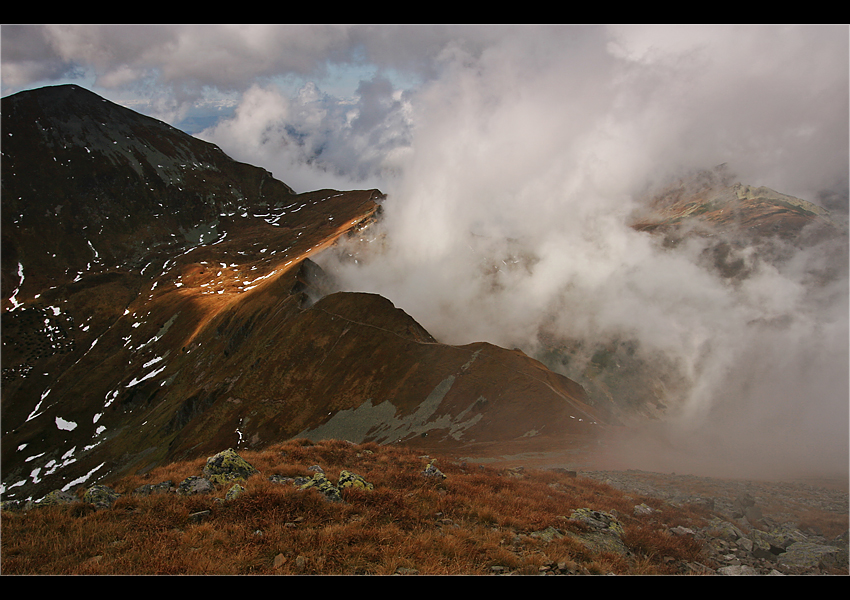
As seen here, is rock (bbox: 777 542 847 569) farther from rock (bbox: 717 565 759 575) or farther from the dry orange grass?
the dry orange grass

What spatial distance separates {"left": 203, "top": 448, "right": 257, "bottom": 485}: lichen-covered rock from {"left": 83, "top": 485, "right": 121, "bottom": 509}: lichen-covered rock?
2.86 metres

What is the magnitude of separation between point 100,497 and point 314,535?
24.5 ft

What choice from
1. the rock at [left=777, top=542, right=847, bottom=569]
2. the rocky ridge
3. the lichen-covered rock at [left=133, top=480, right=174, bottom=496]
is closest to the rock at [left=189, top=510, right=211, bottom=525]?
the rocky ridge

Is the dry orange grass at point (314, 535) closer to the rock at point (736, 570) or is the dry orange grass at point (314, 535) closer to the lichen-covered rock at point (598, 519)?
the lichen-covered rock at point (598, 519)

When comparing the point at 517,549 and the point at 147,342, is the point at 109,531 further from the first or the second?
the point at 147,342

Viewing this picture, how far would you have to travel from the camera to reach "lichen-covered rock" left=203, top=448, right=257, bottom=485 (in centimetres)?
1454

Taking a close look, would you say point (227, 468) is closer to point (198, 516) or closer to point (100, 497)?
point (100, 497)

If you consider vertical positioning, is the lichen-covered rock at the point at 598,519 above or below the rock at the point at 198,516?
below

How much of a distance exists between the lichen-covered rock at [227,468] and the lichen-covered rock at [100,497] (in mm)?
2861

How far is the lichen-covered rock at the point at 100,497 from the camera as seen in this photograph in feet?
38.2

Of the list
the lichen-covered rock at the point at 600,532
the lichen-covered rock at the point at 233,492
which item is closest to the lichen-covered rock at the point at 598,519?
the lichen-covered rock at the point at 600,532

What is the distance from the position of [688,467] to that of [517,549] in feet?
124

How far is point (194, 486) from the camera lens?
44.1 feet
